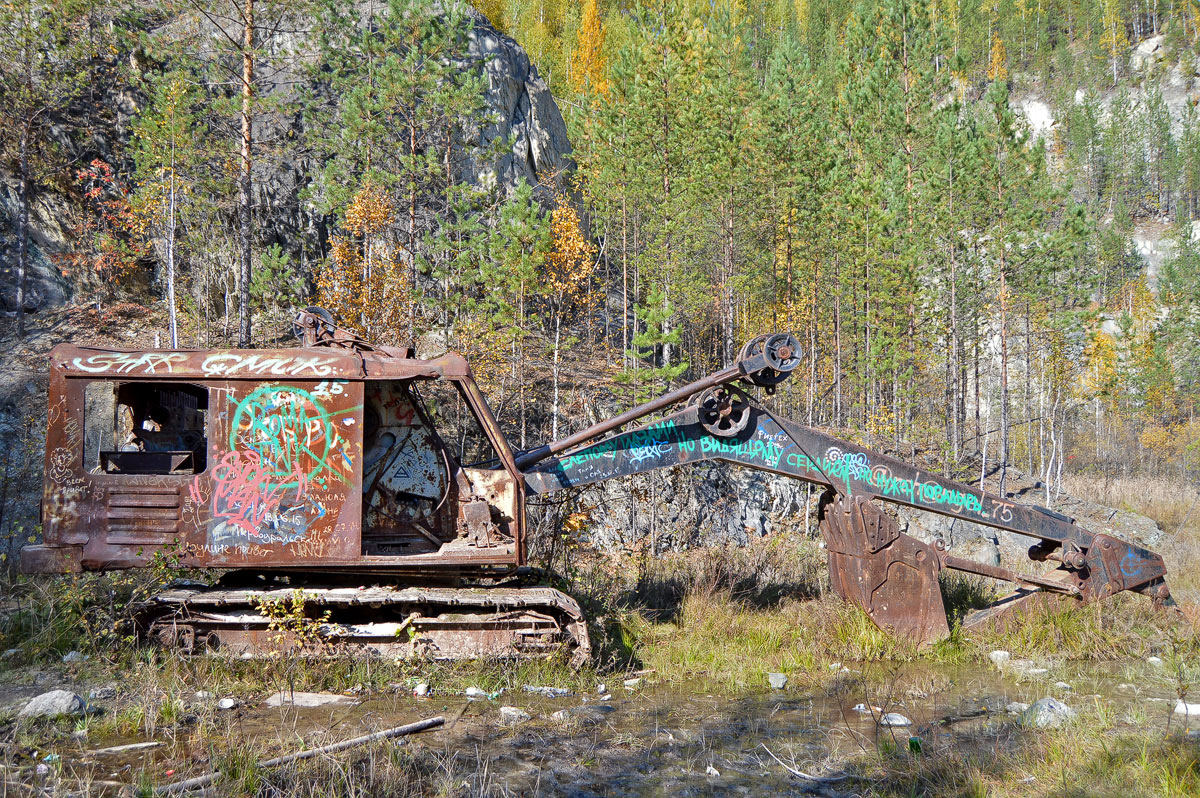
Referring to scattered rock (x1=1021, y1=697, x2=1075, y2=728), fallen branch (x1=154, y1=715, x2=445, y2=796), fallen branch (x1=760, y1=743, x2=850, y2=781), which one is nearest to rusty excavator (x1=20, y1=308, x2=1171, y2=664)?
fallen branch (x1=154, y1=715, x2=445, y2=796)

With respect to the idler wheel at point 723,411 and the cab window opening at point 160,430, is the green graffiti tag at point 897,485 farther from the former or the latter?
the cab window opening at point 160,430

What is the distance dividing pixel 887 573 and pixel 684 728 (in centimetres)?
271

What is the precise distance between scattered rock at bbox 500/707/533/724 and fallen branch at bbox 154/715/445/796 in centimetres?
49

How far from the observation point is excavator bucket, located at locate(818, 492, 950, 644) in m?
7.07

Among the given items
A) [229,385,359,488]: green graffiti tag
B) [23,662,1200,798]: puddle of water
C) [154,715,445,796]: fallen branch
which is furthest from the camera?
[229,385,359,488]: green graffiti tag

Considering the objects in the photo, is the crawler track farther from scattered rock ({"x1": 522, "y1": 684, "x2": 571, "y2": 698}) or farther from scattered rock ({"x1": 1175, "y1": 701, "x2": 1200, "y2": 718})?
scattered rock ({"x1": 1175, "y1": 701, "x2": 1200, "y2": 718})

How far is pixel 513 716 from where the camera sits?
562 centimetres

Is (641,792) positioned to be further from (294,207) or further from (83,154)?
(83,154)

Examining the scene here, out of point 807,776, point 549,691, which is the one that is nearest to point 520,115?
point 549,691

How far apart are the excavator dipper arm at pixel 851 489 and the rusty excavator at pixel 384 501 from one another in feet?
0.06

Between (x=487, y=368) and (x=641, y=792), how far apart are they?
1062 cm

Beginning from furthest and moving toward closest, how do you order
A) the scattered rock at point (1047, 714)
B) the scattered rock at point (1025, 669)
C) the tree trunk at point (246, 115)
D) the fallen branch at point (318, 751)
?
the tree trunk at point (246, 115) < the scattered rock at point (1025, 669) < the scattered rock at point (1047, 714) < the fallen branch at point (318, 751)

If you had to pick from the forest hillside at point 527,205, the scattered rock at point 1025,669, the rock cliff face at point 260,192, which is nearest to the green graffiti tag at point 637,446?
the scattered rock at point 1025,669

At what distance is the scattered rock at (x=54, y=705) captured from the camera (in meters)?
5.12
